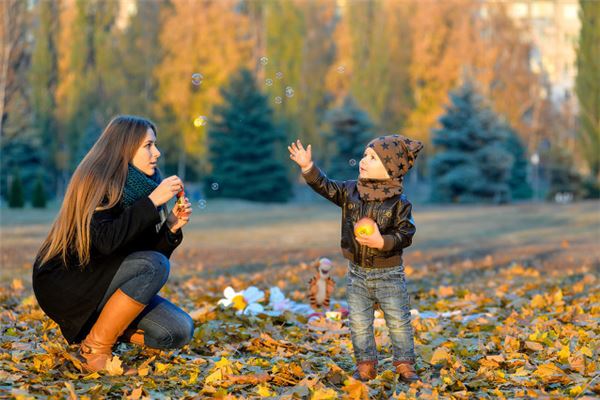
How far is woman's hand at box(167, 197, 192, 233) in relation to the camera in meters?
4.27

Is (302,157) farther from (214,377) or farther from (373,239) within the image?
(214,377)

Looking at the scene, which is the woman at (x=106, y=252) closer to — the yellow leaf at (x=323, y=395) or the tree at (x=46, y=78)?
the yellow leaf at (x=323, y=395)

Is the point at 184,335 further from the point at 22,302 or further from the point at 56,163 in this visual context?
the point at 56,163

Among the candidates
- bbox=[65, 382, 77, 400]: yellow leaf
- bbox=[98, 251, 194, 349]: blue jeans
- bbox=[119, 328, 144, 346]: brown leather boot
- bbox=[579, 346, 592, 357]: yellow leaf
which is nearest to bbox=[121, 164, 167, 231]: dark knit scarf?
bbox=[98, 251, 194, 349]: blue jeans

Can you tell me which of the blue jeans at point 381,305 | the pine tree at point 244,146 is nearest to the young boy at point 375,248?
the blue jeans at point 381,305

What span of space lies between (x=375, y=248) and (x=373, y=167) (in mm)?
450

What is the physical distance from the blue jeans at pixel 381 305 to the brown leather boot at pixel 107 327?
115 cm

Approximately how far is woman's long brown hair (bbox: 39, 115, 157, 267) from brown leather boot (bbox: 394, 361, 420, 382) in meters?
1.73

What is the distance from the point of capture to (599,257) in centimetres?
1162

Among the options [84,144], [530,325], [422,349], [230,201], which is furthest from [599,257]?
[84,144]

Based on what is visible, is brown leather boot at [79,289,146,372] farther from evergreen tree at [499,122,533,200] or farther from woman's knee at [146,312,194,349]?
evergreen tree at [499,122,533,200]

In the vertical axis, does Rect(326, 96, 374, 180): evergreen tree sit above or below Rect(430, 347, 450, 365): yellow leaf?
above

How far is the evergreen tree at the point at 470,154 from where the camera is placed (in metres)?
29.4

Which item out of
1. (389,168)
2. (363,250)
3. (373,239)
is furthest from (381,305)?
(389,168)
